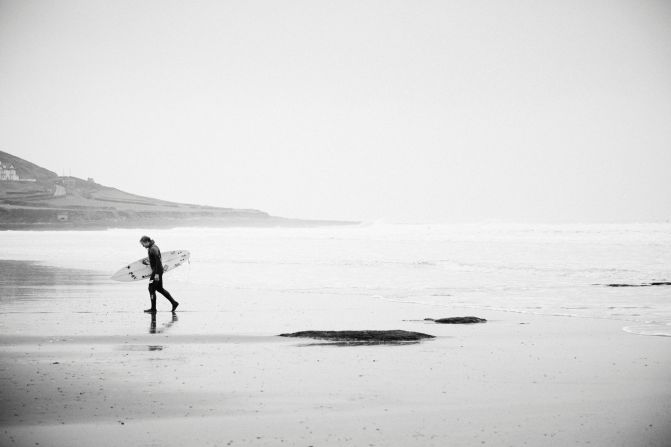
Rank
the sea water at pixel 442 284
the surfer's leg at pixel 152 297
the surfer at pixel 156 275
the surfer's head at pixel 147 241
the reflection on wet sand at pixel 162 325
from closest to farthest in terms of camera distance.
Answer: the reflection on wet sand at pixel 162 325, the surfer's leg at pixel 152 297, the surfer at pixel 156 275, the surfer's head at pixel 147 241, the sea water at pixel 442 284

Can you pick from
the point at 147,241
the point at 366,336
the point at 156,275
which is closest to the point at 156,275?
the point at 156,275

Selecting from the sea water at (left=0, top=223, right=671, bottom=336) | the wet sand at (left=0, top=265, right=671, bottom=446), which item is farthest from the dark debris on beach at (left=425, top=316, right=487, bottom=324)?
the sea water at (left=0, top=223, right=671, bottom=336)

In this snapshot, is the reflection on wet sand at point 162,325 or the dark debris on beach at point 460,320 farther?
the dark debris on beach at point 460,320

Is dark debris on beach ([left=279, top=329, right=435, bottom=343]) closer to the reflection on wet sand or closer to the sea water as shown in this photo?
the reflection on wet sand

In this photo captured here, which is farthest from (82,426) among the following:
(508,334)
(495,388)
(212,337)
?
(508,334)

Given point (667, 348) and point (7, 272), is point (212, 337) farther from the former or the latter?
point (7, 272)

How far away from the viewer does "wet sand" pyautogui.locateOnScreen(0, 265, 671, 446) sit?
750 cm

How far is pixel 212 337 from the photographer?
14258 millimetres

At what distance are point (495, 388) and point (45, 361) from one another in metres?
6.61

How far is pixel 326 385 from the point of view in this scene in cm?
969

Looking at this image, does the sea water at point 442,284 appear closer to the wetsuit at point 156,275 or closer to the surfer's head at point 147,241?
the wetsuit at point 156,275

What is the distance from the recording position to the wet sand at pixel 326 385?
750 cm

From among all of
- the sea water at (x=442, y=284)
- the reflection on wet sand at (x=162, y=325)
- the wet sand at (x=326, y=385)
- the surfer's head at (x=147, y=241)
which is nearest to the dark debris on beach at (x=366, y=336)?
the wet sand at (x=326, y=385)

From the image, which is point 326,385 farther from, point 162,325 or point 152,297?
point 152,297
